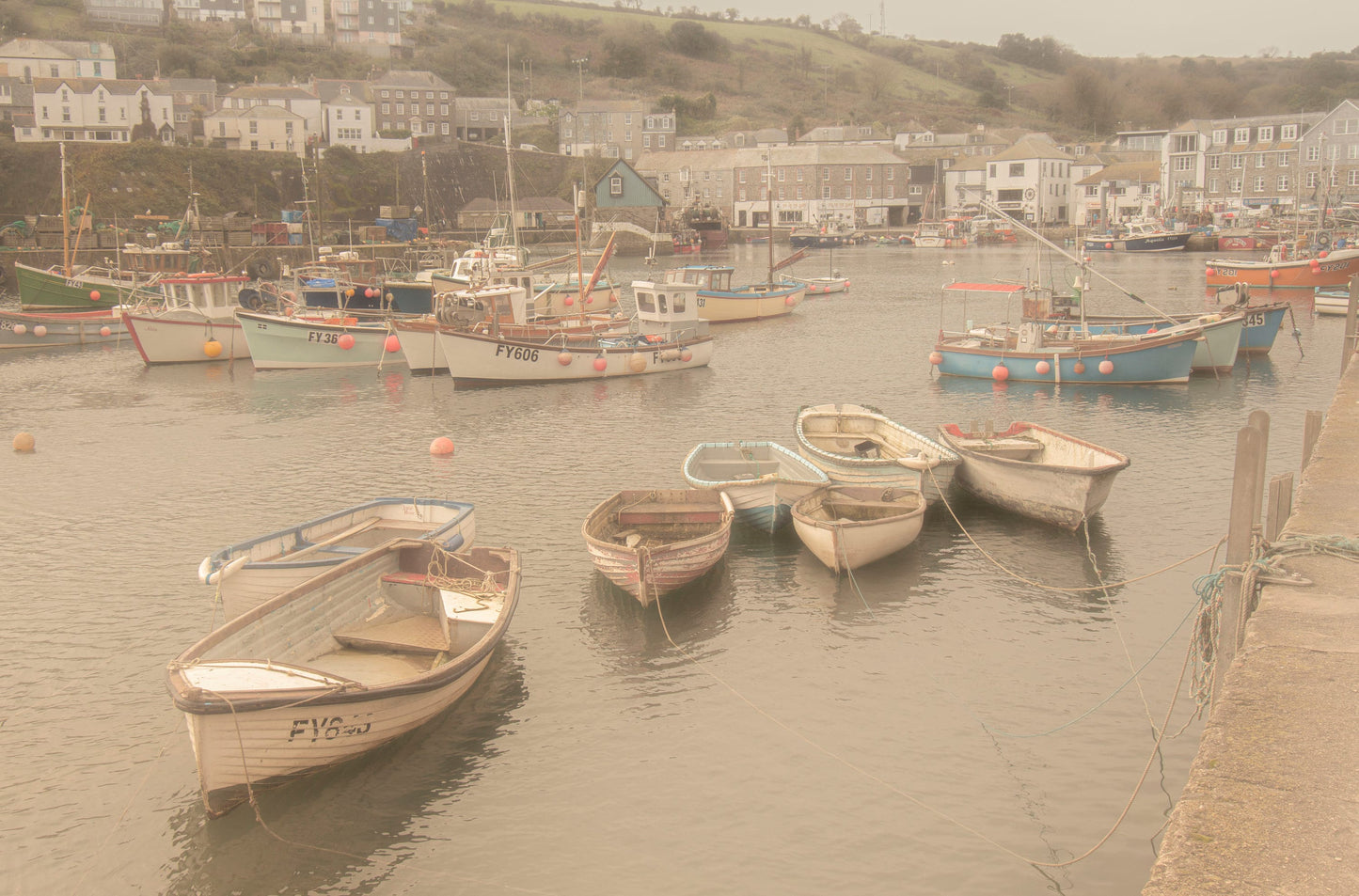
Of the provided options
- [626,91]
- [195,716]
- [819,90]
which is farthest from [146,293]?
[819,90]

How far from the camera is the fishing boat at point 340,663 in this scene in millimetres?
8648

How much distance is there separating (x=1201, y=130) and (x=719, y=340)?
77218 millimetres

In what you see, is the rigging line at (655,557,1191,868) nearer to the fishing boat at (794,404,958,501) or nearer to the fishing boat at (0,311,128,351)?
the fishing boat at (794,404,958,501)

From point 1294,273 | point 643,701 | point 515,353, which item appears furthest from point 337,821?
point 1294,273

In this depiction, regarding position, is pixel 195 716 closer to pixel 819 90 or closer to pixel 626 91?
pixel 626 91

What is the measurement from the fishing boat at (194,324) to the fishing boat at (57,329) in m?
6.17

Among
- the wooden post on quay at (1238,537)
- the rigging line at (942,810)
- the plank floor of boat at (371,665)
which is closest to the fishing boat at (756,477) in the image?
the rigging line at (942,810)

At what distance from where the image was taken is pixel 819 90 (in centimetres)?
16238

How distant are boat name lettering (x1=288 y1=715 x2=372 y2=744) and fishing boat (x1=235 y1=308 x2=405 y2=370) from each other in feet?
76.4

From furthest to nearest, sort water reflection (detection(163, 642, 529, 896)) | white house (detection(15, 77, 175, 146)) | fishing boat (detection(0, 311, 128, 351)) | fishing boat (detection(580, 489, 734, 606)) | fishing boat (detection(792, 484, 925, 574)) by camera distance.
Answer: white house (detection(15, 77, 175, 146)), fishing boat (detection(0, 311, 128, 351)), fishing boat (detection(792, 484, 925, 574)), fishing boat (detection(580, 489, 734, 606)), water reflection (detection(163, 642, 529, 896))

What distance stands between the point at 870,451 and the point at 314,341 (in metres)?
20.8

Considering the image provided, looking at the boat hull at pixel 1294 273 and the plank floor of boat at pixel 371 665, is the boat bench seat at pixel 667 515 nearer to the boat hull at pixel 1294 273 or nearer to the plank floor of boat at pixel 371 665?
the plank floor of boat at pixel 371 665

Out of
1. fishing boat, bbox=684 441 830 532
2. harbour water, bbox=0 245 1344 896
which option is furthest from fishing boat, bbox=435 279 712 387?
fishing boat, bbox=684 441 830 532

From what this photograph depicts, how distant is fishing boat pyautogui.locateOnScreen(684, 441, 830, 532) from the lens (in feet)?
49.8
